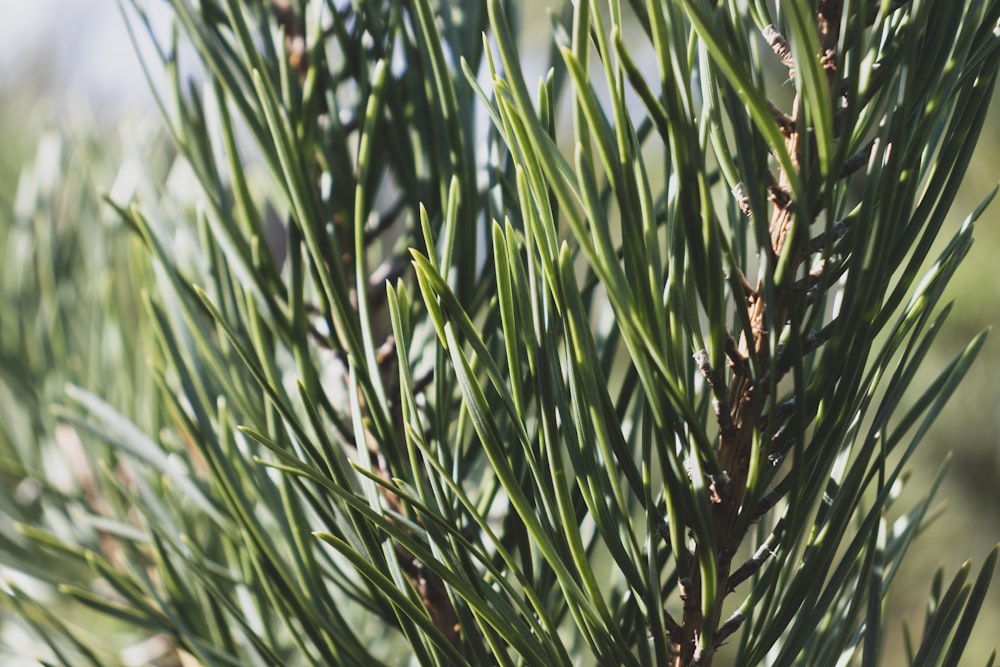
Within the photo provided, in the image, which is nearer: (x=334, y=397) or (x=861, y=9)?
(x=861, y=9)

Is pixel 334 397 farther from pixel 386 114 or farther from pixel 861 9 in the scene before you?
pixel 861 9

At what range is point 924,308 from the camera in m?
0.18

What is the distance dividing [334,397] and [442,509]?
4.3 inches

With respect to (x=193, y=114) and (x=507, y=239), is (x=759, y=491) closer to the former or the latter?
(x=507, y=239)

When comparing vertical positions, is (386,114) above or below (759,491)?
above

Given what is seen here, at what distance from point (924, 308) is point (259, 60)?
161 mm

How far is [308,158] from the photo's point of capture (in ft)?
0.76

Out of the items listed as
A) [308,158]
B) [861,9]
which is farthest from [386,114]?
[861,9]

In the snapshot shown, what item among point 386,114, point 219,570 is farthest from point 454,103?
point 219,570

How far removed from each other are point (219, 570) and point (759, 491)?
6.8 inches

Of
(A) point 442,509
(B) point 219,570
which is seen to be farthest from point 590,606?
(B) point 219,570

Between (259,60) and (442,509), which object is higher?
(259,60)

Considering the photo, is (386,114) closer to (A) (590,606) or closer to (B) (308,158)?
(B) (308,158)

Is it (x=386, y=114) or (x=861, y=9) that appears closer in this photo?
(x=861, y=9)
